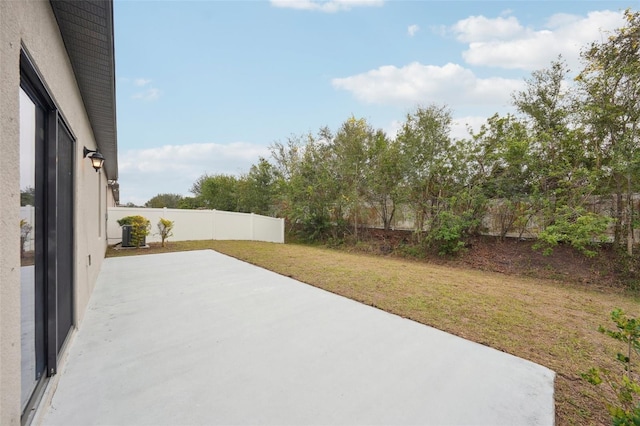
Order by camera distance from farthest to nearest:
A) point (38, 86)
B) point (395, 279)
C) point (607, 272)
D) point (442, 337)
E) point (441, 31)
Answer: point (441, 31) → point (607, 272) → point (395, 279) → point (442, 337) → point (38, 86)

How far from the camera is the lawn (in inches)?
89.4

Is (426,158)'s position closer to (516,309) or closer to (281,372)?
(516,309)

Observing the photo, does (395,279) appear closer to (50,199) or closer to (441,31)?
(50,199)

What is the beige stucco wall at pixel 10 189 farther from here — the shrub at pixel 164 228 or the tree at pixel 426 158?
the tree at pixel 426 158

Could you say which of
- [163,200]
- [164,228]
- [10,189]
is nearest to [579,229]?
[10,189]

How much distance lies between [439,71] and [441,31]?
154 centimetres

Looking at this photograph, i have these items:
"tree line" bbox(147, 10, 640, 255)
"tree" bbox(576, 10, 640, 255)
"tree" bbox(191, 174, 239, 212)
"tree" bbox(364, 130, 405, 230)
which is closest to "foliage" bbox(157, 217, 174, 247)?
"tree line" bbox(147, 10, 640, 255)

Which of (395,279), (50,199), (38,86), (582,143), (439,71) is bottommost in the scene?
(395,279)

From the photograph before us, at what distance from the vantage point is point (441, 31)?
24.7ft

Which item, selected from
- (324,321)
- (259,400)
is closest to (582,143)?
(324,321)

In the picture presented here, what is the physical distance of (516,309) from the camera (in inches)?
159

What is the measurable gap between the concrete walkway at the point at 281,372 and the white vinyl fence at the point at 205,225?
7.92 metres

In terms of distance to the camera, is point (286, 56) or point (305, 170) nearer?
point (286, 56)

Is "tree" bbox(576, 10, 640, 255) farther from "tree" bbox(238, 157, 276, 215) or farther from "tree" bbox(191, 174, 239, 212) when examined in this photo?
"tree" bbox(191, 174, 239, 212)
